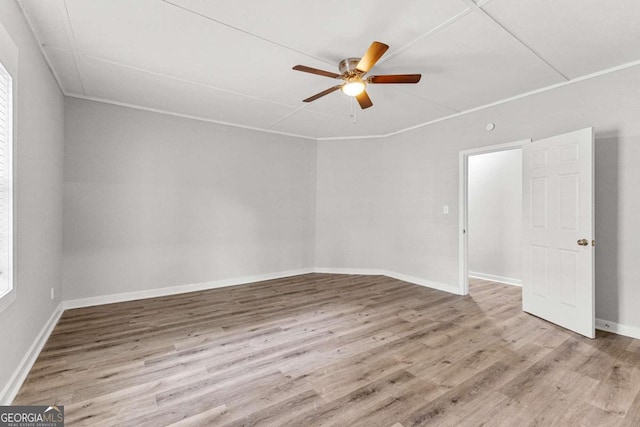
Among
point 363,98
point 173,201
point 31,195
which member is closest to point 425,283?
point 363,98

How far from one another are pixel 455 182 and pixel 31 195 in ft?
15.7

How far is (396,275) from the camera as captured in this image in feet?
17.0

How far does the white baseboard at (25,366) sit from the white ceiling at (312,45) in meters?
2.52

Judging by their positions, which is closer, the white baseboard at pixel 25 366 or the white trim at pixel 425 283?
the white baseboard at pixel 25 366

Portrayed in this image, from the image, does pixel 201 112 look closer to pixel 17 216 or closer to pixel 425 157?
pixel 17 216

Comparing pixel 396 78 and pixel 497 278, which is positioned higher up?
pixel 396 78

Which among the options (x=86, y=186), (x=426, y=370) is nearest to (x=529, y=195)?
(x=426, y=370)

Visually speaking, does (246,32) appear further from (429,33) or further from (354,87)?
(429,33)

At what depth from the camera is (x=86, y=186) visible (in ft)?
11.8

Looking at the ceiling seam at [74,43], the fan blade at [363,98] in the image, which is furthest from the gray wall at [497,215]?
the ceiling seam at [74,43]

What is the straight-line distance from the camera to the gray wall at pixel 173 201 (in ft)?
11.8

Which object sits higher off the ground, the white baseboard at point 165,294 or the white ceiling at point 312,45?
the white ceiling at point 312,45

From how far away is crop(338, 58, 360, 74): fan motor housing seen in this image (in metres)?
2.59

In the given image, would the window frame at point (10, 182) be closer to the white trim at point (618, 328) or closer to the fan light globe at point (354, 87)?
the fan light globe at point (354, 87)
